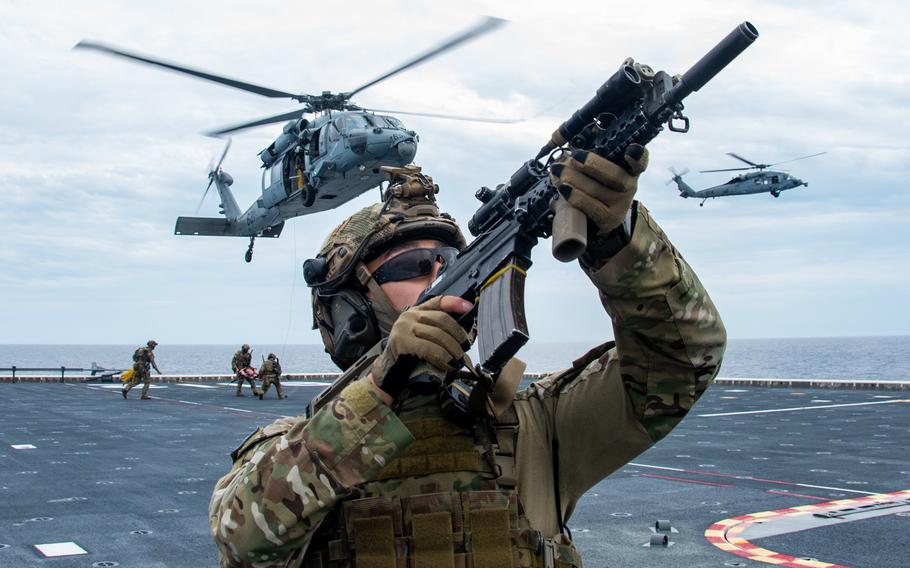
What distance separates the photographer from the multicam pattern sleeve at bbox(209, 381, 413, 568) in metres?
2.51

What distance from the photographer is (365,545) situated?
108 inches

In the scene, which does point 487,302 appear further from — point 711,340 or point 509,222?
point 711,340

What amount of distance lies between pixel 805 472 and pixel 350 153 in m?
13.2

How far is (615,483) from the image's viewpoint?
11.7 meters

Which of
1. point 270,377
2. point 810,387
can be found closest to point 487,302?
point 270,377

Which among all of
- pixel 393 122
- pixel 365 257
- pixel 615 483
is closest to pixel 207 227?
pixel 393 122

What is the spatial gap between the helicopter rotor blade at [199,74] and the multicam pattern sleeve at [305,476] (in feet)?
62.4

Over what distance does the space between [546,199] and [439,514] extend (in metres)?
1.03

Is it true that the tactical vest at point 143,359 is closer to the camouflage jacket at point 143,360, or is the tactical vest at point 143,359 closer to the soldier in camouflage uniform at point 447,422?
the camouflage jacket at point 143,360

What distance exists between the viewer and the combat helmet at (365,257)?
3.21 meters

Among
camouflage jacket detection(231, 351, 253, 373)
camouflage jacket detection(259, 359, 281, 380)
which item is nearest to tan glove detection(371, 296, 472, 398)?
camouflage jacket detection(259, 359, 281, 380)

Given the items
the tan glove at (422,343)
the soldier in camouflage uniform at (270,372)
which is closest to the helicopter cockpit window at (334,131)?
the soldier in camouflage uniform at (270,372)

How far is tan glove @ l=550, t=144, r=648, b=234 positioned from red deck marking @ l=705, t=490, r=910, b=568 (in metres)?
5.97

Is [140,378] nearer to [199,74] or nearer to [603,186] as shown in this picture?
[199,74]
